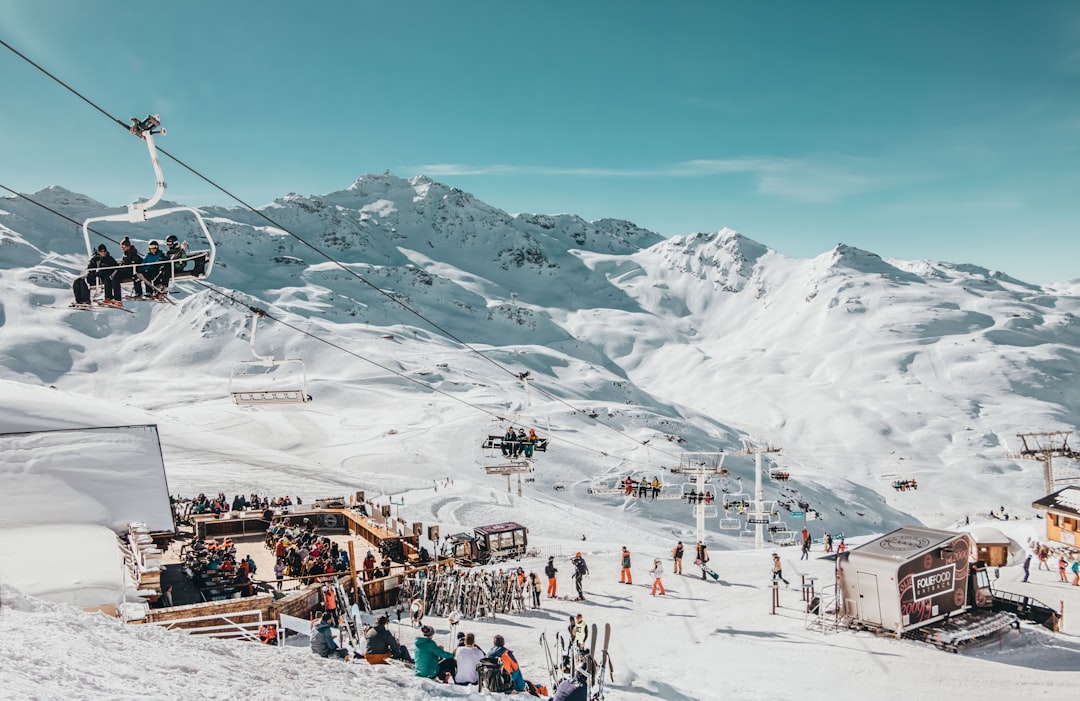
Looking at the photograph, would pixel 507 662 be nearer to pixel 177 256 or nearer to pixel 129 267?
pixel 177 256

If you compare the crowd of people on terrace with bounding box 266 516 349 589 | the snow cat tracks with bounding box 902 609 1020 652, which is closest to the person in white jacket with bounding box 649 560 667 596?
the snow cat tracks with bounding box 902 609 1020 652

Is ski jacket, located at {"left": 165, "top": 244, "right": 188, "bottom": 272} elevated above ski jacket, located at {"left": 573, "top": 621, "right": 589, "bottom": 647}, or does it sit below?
above

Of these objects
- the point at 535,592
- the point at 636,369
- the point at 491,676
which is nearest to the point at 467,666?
the point at 491,676

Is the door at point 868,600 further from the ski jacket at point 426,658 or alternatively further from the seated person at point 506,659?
the ski jacket at point 426,658

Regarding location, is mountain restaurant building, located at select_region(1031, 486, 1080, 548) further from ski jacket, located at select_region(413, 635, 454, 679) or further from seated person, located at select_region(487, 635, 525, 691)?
ski jacket, located at select_region(413, 635, 454, 679)

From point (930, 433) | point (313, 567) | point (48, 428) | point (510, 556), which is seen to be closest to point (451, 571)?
point (313, 567)

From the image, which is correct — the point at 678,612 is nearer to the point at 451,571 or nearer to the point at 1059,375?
the point at 451,571
